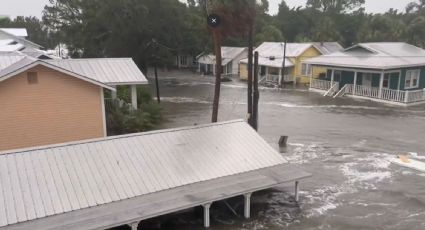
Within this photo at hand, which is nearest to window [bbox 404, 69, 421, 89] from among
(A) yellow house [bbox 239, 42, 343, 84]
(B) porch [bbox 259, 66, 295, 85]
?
(A) yellow house [bbox 239, 42, 343, 84]

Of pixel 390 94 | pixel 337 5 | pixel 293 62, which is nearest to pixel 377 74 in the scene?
pixel 390 94

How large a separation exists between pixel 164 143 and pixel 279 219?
425 centimetres

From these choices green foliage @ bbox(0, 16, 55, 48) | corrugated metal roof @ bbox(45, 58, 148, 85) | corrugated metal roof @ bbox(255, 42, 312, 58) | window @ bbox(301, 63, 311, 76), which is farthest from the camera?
green foliage @ bbox(0, 16, 55, 48)

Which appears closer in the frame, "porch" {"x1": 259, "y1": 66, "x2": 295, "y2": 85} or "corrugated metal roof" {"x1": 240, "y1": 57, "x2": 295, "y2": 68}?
"corrugated metal roof" {"x1": 240, "y1": 57, "x2": 295, "y2": 68}

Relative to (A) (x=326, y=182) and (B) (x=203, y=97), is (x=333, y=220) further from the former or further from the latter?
(B) (x=203, y=97)

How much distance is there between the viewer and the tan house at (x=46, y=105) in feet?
50.9

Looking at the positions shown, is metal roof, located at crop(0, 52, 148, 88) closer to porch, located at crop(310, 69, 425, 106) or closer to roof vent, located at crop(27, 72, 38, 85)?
Result: roof vent, located at crop(27, 72, 38, 85)

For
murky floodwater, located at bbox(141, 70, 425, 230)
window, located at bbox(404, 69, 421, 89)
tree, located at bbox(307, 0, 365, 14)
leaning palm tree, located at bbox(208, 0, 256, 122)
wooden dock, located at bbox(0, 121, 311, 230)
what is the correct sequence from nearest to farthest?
wooden dock, located at bbox(0, 121, 311, 230), murky floodwater, located at bbox(141, 70, 425, 230), leaning palm tree, located at bbox(208, 0, 256, 122), window, located at bbox(404, 69, 421, 89), tree, located at bbox(307, 0, 365, 14)

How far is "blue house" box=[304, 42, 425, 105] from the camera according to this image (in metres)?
31.6

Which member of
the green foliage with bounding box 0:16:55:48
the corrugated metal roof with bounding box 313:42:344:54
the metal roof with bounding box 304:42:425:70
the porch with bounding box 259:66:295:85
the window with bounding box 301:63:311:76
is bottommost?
the porch with bounding box 259:66:295:85

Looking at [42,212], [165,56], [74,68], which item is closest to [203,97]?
[165,56]

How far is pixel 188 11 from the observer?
164ft

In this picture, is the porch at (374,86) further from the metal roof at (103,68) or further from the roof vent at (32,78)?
the roof vent at (32,78)

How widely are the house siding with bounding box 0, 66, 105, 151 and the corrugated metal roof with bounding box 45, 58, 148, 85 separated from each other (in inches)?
Answer: 97.0
